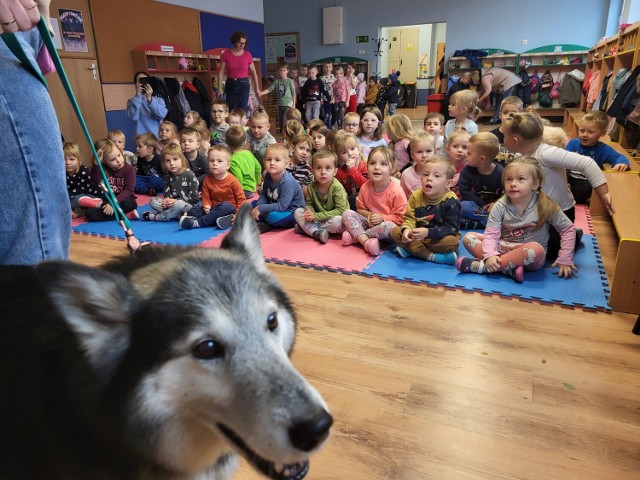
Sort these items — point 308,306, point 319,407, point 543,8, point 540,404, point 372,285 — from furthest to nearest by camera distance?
point 543,8 → point 372,285 → point 308,306 → point 540,404 → point 319,407

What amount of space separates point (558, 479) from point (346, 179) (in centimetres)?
397

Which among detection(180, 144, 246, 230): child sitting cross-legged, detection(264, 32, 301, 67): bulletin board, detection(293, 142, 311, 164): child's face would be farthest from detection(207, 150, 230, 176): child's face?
detection(264, 32, 301, 67): bulletin board

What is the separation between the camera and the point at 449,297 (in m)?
3.19

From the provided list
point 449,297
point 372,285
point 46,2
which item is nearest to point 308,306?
point 372,285

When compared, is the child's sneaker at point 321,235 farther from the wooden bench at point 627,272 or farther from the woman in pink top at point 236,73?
the woman in pink top at point 236,73

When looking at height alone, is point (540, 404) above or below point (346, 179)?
below

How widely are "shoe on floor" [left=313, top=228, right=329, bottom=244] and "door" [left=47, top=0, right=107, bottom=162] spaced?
558cm

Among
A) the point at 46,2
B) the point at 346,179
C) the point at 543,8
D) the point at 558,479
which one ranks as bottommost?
the point at 558,479

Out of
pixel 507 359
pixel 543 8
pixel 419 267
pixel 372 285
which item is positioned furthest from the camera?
pixel 543 8

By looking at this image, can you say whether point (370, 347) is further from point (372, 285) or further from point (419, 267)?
point (419, 267)

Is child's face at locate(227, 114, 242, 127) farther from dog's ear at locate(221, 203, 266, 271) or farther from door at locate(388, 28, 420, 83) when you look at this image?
door at locate(388, 28, 420, 83)

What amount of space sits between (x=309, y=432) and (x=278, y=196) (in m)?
4.10

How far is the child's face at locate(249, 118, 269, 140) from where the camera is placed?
21.7ft

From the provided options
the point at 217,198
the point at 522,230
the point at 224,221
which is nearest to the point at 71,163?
the point at 217,198
